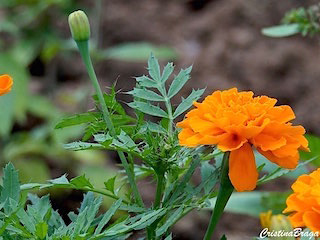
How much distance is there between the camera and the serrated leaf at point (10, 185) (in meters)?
0.67

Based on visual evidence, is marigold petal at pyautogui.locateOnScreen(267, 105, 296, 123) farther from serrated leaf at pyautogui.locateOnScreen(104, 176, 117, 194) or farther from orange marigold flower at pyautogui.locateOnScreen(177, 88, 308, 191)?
serrated leaf at pyautogui.locateOnScreen(104, 176, 117, 194)

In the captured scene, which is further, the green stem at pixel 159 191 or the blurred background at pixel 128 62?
the blurred background at pixel 128 62

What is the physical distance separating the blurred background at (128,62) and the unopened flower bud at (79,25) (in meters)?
1.50

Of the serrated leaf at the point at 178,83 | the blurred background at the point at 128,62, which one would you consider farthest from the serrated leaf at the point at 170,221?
the blurred background at the point at 128,62

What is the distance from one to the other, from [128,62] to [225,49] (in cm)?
35

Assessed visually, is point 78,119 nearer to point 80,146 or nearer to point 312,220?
point 80,146

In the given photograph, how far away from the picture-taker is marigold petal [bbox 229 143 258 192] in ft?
2.11

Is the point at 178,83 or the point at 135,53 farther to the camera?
the point at 135,53

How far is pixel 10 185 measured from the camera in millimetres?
678

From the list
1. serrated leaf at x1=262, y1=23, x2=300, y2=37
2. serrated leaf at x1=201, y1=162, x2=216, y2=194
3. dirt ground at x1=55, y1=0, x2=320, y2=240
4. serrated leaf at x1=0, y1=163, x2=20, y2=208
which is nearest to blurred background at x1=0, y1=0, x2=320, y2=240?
dirt ground at x1=55, y1=0, x2=320, y2=240

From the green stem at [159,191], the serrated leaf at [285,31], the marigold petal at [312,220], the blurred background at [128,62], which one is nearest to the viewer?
the marigold petal at [312,220]

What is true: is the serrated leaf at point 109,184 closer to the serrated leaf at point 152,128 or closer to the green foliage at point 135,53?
the serrated leaf at point 152,128

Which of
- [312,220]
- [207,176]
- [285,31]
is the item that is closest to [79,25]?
[207,176]

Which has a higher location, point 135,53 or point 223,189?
point 223,189
